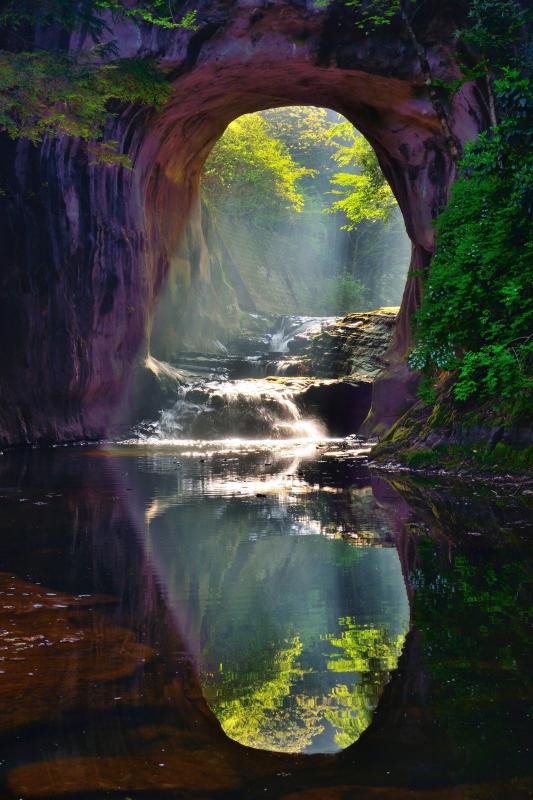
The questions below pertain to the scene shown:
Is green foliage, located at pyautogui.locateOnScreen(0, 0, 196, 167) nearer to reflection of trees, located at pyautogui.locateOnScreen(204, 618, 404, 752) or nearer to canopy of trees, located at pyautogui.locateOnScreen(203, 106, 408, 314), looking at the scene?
reflection of trees, located at pyautogui.locateOnScreen(204, 618, 404, 752)

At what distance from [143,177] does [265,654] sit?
2089 cm

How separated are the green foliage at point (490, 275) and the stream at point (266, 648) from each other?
2.29 meters

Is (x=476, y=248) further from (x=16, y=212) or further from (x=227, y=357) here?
(x=227, y=357)

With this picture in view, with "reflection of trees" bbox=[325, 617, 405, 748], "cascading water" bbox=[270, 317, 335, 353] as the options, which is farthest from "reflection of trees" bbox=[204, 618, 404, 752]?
"cascading water" bbox=[270, 317, 335, 353]

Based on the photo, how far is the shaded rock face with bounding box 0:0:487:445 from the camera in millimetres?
18484

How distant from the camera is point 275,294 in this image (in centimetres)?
4775

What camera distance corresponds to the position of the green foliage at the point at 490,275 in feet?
34.1

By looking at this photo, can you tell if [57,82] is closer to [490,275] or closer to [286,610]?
[490,275]

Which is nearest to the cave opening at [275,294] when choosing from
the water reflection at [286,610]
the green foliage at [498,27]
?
the green foliage at [498,27]

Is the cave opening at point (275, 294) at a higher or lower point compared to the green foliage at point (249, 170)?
lower

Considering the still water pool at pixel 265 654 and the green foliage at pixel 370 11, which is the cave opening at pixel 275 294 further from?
the still water pool at pixel 265 654

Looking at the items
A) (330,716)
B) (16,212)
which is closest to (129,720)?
(330,716)

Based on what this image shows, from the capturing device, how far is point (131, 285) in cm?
2275

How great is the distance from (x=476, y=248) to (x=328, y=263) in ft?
149
